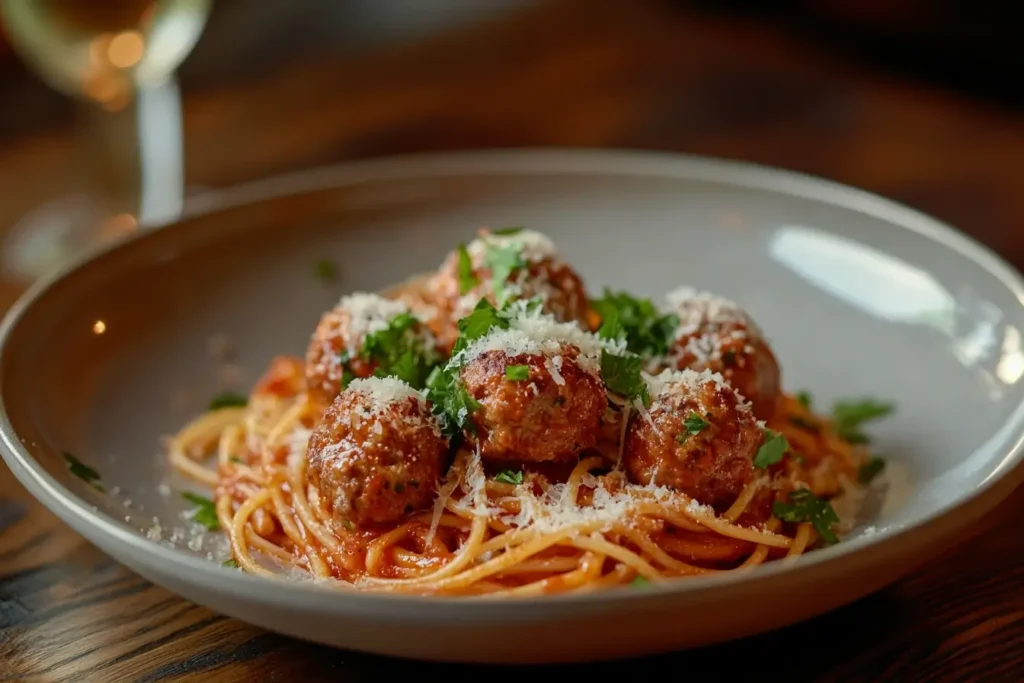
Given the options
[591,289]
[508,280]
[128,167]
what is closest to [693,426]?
[508,280]

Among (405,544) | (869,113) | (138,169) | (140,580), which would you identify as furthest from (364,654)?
(869,113)

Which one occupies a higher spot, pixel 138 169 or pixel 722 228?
pixel 138 169

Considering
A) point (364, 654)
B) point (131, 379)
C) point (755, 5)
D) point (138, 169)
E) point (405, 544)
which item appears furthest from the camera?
point (755, 5)

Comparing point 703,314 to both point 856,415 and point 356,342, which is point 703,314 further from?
point 356,342

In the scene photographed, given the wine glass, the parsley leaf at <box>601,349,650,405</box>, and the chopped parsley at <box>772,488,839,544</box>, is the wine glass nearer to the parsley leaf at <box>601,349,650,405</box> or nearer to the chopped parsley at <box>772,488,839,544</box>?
the parsley leaf at <box>601,349,650,405</box>

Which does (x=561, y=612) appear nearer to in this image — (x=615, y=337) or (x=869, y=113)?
(x=615, y=337)

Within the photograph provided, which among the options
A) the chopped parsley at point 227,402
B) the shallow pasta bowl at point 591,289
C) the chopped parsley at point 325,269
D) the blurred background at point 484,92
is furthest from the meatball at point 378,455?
the blurred background at point 484,92
